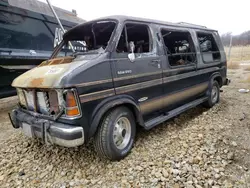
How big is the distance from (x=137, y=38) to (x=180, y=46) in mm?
1567

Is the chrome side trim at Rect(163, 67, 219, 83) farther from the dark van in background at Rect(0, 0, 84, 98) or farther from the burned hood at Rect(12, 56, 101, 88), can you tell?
the dark van in background at Rect(0, 0, 84, 98)

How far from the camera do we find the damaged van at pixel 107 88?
2270mm

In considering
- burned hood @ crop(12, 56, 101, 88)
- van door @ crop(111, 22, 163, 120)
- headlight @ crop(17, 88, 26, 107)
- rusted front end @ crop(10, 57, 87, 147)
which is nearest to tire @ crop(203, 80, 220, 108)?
van door @ crop(111, 22, 163, 120)

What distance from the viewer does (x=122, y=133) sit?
287 cm

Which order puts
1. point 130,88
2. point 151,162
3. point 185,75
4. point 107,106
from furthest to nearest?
point 185,75
point 130,88
point 151,162
point 107,106

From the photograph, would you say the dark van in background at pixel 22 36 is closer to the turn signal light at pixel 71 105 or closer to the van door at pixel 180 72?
the turn signal light at pixel 71 105

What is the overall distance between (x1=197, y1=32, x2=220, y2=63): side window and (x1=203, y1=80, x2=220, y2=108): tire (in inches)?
26.3

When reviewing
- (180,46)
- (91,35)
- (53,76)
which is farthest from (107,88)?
(180,46)

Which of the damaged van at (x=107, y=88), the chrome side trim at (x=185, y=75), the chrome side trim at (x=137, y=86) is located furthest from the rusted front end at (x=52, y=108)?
the chrome side trim at (x=185, y=75)

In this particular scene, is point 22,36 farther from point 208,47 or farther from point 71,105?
point 208,47

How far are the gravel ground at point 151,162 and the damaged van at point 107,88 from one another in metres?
0.31

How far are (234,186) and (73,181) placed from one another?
1.89 metres

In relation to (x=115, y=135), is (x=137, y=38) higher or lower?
higher

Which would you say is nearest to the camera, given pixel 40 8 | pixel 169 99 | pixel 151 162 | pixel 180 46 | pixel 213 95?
pixel 151 162
